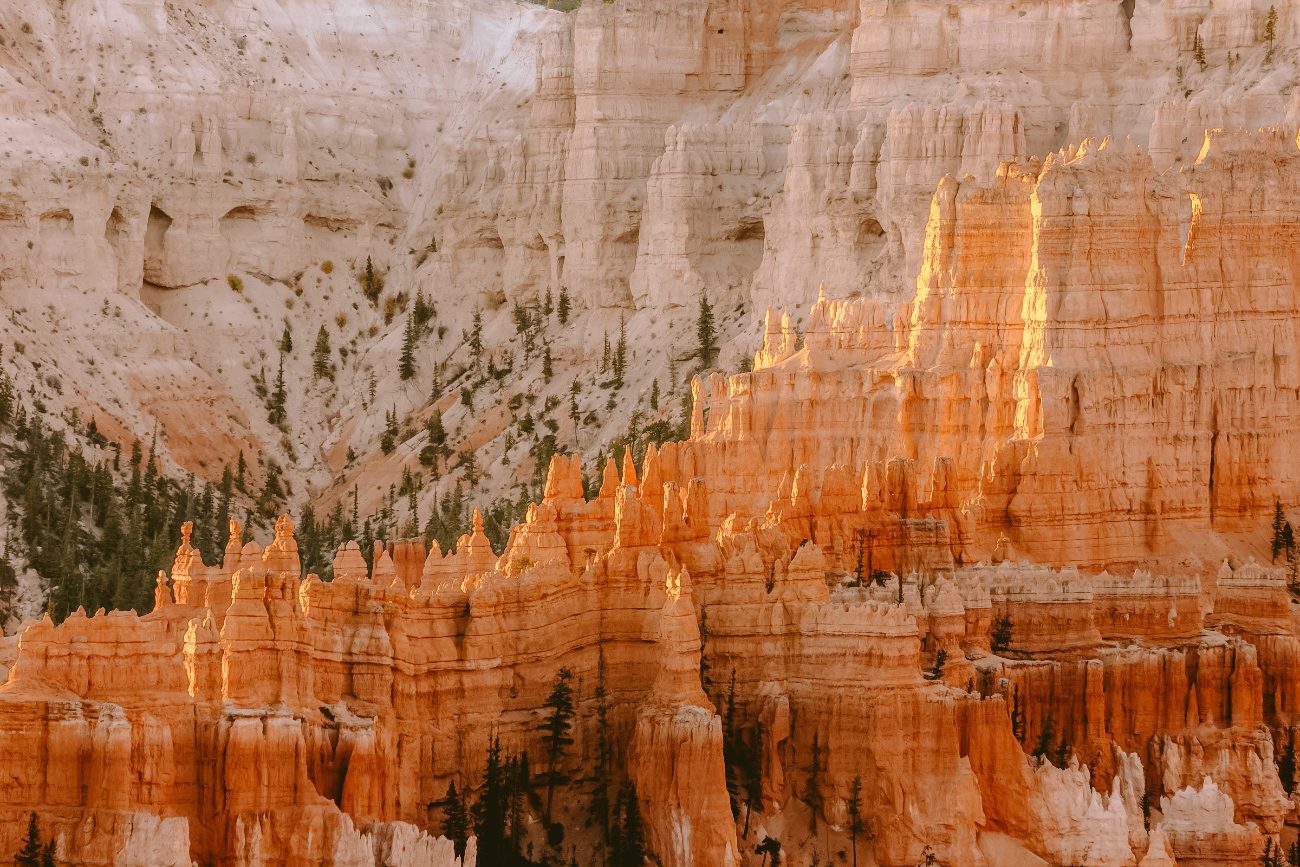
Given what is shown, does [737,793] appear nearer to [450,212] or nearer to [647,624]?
[647,624]

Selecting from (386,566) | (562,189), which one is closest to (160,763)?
(386,566)

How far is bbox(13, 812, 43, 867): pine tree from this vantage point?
7356 cm

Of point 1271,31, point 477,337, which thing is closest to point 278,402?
point 477,337

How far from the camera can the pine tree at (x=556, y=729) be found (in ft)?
277

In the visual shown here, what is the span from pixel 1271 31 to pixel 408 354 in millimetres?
37680

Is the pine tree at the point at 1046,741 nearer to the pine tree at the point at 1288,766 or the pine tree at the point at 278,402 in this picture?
the pine tree at the point at 1288,766

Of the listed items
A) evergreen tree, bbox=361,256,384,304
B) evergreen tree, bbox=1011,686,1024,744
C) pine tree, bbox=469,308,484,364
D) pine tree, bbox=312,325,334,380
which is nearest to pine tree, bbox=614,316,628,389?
pine tree, bbox=469,308,484,364

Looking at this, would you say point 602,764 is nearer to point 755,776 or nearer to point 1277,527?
point 755,776

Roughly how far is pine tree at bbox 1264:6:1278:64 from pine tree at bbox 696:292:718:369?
2013 cm

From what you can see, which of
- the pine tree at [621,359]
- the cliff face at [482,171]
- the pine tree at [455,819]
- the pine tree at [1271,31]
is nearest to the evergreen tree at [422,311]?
the cliff face at [482,171]

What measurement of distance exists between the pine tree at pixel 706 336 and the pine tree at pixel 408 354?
1522 centimetres

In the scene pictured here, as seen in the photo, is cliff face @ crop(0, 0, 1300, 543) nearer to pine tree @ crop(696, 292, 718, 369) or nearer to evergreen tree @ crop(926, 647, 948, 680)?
pine tree @ crop(696, 292, 718, 369)

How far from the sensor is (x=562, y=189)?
15200 centimetres

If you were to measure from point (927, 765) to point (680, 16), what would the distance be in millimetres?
65125
